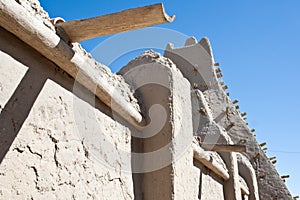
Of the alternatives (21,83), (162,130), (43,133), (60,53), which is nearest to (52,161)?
(43,133)

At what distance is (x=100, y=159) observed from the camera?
8.21 ft

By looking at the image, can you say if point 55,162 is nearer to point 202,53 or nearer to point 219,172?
point 219,172

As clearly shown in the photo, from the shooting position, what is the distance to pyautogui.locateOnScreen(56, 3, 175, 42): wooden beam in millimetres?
2020

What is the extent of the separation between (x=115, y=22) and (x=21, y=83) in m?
0.72

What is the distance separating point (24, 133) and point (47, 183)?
1.08 feet

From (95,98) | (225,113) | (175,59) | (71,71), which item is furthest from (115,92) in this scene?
(175,59)

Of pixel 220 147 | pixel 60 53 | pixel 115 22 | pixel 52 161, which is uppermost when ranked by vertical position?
pixel 220 147

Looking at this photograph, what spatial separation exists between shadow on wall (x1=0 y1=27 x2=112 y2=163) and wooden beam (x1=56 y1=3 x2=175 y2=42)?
0.28 m

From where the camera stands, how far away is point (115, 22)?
84.8 inches

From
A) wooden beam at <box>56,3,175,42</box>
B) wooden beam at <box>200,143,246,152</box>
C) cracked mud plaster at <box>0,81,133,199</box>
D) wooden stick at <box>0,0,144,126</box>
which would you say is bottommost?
cracked mud plaster at <box>0,81,133,199</box>

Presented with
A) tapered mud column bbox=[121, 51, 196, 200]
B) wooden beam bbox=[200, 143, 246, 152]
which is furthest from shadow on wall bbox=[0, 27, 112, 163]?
wooden beam bbox=[200, 143, 246, 152]

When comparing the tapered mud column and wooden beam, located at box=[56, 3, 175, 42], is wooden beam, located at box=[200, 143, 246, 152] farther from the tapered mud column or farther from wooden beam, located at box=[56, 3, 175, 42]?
wooden beam, located at box=[56, 3, 175, 42]

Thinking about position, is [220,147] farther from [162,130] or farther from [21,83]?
[21,83]

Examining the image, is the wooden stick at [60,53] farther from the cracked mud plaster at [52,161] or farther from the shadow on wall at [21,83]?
the cracked mud plaster at [52,161]
